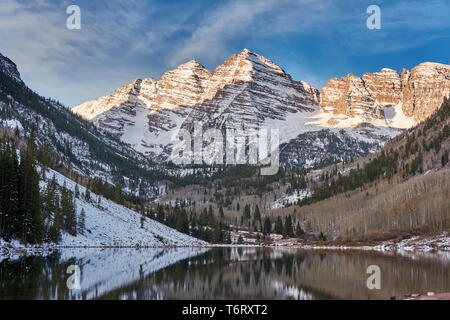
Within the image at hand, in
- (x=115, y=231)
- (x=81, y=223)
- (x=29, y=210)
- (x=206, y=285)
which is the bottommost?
(x=206, y=285)

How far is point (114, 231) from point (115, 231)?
16.5 inches

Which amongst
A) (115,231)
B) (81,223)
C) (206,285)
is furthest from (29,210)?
(206,285)

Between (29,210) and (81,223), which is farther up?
(29,210)

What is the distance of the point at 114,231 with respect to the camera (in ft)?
381

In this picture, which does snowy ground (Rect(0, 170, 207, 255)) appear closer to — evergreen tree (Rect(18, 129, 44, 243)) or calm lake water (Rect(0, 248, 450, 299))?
evergreen tree (Rect(18, 129, 44, 243))

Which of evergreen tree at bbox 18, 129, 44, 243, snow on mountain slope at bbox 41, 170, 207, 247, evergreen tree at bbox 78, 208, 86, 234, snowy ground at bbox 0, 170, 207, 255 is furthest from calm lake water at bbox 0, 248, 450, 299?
evergreen tree at bbox 78, 208, 86, 234

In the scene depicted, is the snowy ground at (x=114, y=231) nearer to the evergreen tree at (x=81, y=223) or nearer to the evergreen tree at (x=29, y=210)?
the evergreen tree at (x=81, y=223)

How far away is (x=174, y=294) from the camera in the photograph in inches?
1187

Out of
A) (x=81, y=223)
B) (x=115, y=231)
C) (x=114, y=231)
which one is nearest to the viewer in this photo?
(x=81, y=223)

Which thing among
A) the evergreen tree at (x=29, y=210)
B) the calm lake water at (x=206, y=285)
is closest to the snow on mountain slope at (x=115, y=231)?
the evergreen tree at (x=29, y=210)

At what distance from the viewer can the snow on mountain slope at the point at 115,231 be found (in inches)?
4099

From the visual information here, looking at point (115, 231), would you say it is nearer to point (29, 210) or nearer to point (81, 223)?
point (81, 223)

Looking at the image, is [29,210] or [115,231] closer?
[29,210]
